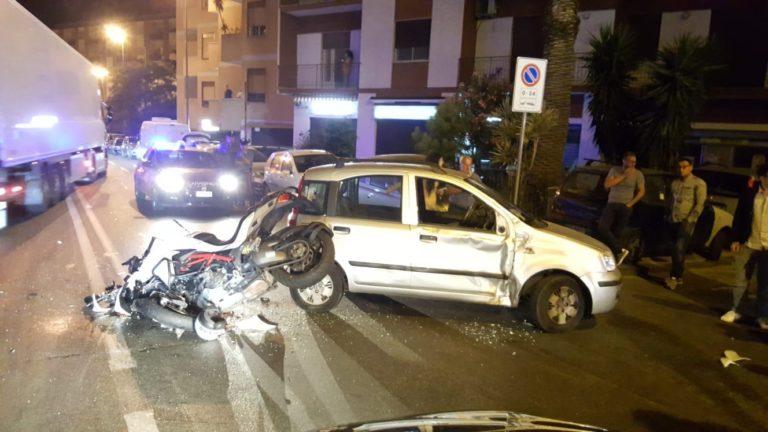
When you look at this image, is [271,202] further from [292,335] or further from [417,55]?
[417,55]

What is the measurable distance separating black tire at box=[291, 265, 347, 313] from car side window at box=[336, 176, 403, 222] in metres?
0.70

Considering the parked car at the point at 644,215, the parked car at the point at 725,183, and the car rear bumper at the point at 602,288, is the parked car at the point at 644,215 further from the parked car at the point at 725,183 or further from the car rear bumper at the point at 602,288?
the car rear bumper at the point at 602,288

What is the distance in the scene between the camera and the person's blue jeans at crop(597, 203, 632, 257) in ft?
29.0

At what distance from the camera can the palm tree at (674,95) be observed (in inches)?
531

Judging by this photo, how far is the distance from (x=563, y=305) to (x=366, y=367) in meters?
2.40

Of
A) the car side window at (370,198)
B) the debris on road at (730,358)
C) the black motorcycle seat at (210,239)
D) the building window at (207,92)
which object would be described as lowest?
the debris on road at (730,358)

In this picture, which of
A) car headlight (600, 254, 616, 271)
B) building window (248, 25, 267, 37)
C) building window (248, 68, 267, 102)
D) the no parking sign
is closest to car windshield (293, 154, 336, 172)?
the no parking sign

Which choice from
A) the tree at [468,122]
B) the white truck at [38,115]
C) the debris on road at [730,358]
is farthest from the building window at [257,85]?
the debris on road at [730,358]

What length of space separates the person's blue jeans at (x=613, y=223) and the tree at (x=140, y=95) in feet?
164

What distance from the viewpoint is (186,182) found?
12.8 metres

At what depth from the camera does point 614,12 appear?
1806cm

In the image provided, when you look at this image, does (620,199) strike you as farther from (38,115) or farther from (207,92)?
(207,92)

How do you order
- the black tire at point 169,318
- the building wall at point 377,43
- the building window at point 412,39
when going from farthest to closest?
1. the building wall at point 377,43
2. the building window at point 412,39
3. the black tire at point 169,318

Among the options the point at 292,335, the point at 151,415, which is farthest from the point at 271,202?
the point at 151,415
